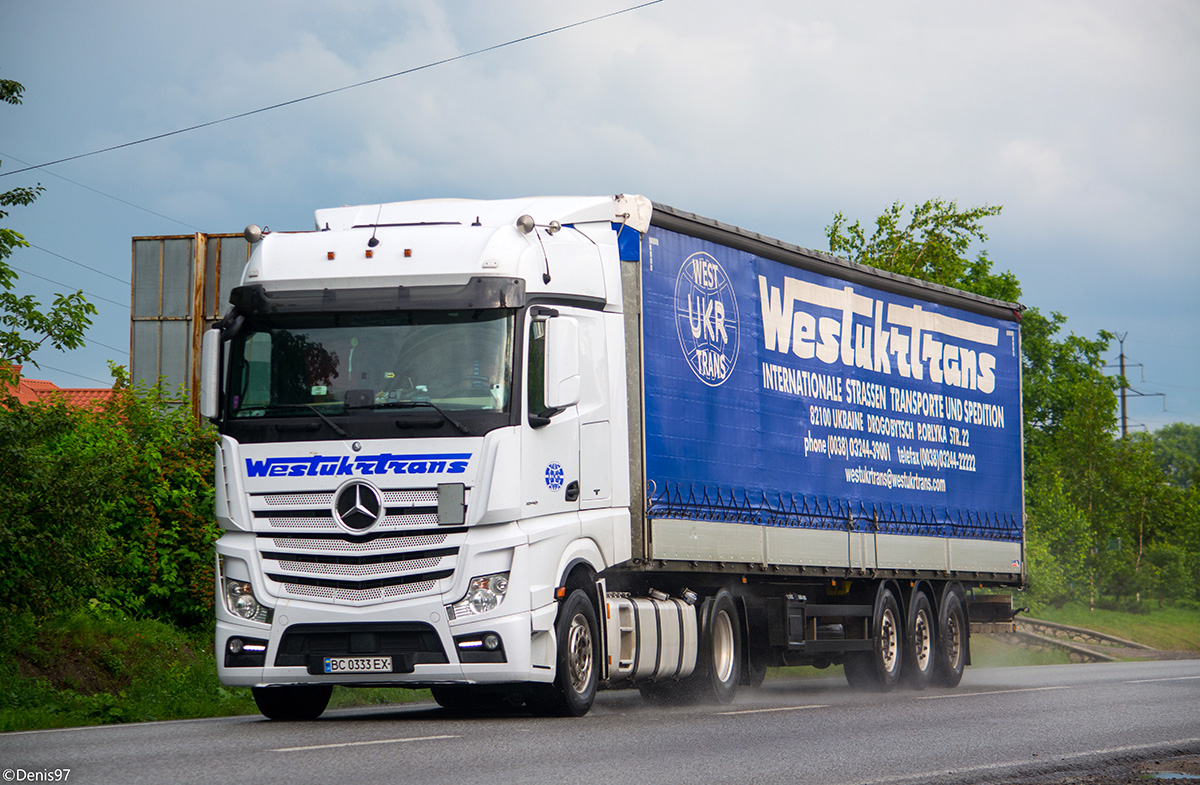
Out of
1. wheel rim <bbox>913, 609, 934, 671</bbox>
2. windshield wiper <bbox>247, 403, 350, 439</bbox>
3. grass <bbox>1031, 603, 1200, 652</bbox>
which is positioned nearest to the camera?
windshield wiper <bbox>247, 403, 350, 439</bbox>

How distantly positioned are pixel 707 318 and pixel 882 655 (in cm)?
547

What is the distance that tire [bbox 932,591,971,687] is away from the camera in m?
18.9

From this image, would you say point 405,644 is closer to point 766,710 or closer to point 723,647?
point 766,710

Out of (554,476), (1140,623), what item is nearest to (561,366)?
(554,476)

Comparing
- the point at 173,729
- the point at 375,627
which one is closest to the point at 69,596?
the point at 173,729

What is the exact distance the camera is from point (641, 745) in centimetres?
1000

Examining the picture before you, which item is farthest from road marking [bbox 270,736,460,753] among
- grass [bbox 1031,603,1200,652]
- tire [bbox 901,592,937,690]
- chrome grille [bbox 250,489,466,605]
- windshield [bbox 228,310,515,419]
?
grass [bbox 1031,603,1200,652]

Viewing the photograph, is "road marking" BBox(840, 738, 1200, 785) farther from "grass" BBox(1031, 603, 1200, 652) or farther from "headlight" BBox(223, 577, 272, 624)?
"grass" BBox(1031, 603, 1200, 652)

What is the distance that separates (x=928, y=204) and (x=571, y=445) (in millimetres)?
34304

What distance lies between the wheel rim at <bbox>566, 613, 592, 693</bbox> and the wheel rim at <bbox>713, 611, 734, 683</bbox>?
2.90 meters

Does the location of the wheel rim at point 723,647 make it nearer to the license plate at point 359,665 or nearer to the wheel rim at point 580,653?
the wheel rim at point 580,653

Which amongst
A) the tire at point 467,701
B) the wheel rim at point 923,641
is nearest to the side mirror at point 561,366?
the tire at point 467,701

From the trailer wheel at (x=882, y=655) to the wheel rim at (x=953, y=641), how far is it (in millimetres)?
1413

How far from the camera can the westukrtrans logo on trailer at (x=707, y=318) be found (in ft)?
46.2
